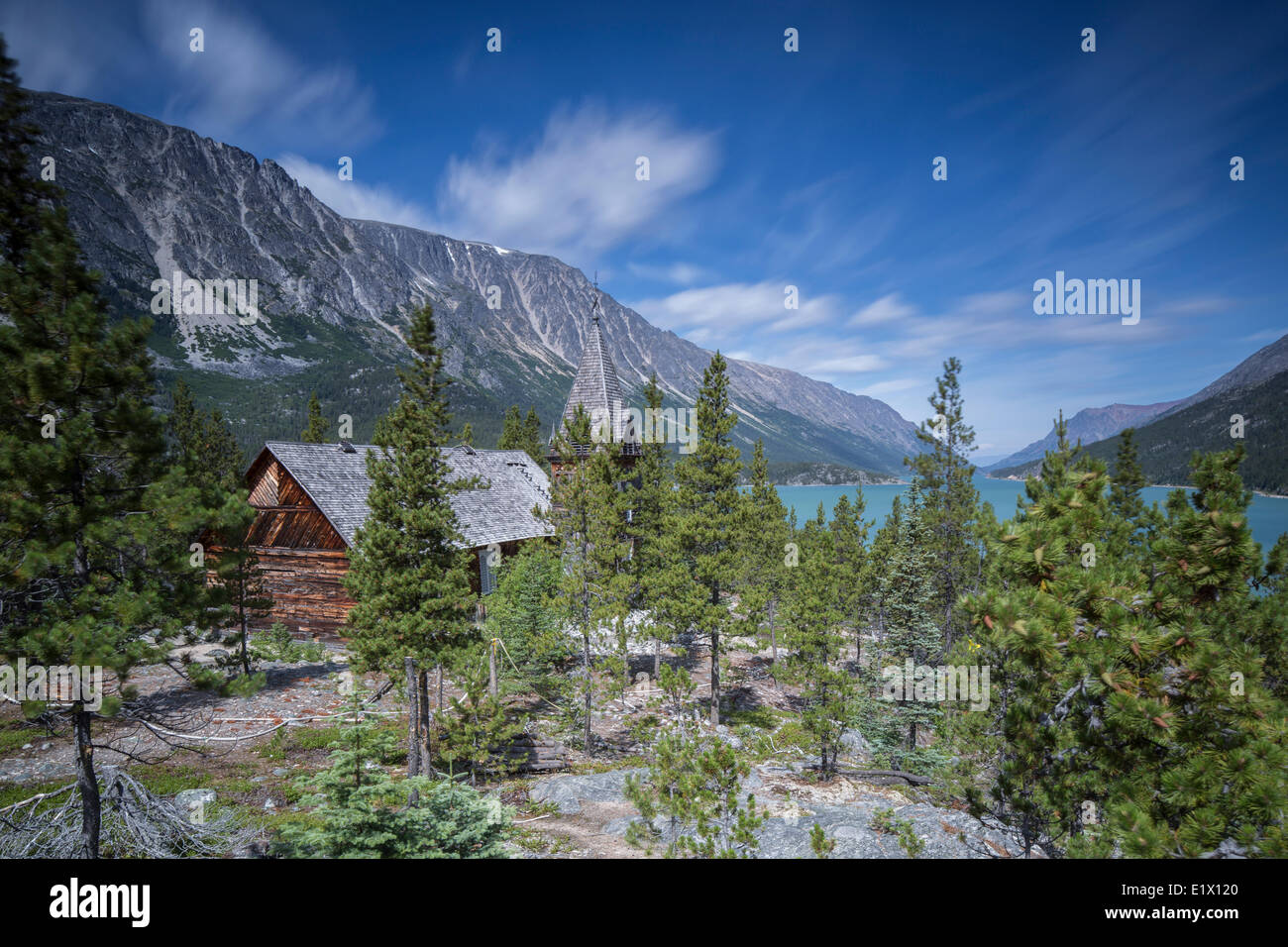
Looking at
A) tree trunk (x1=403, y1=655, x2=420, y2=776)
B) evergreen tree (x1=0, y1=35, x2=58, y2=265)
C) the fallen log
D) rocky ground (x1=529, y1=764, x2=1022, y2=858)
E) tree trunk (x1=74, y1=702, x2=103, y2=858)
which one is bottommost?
the fallen log

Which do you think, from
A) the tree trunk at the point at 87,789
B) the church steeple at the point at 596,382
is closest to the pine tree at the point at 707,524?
the church steeple at the point at 596,382

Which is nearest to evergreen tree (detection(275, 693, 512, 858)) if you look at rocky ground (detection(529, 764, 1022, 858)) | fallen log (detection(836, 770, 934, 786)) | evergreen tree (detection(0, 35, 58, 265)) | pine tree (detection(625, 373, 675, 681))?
rocky ground (detection(529, 764, 1022, 858))

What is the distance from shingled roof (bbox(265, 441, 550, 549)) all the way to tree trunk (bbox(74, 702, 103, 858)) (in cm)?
1142

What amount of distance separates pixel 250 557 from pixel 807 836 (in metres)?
22.2

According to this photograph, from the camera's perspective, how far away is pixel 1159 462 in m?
191

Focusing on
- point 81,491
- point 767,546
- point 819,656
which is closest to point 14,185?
point 81,491

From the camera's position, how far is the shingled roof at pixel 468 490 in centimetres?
2689

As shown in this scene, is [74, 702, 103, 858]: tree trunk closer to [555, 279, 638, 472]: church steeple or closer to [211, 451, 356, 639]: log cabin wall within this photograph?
[211, 451, 356, 639]: log cabin wall

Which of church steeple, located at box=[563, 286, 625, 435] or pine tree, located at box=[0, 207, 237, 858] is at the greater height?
church steeple, located at box=[563, 286, 625, 435]

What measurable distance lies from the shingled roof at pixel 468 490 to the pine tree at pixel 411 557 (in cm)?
462

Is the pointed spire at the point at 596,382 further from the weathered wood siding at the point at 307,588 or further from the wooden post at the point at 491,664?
the wooden post at the point at 491,664

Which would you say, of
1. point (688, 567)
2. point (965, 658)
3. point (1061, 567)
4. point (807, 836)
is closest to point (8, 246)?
point (1061, 567)

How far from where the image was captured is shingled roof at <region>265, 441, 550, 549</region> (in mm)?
26894

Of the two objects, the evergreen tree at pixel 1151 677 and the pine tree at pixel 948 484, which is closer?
the evergreen tree at pixel 1151 677
